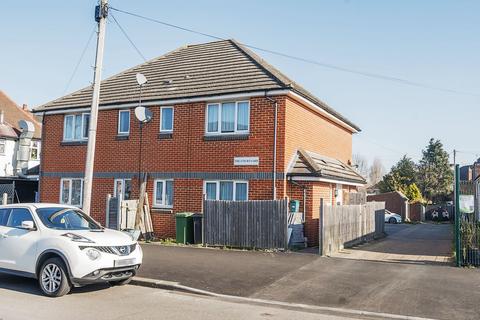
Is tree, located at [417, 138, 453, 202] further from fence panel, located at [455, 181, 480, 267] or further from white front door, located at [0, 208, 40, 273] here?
white front door, located at [0, 208, 40, 273]

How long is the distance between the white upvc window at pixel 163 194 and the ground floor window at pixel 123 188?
3.99 feet

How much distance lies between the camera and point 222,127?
1706 cm

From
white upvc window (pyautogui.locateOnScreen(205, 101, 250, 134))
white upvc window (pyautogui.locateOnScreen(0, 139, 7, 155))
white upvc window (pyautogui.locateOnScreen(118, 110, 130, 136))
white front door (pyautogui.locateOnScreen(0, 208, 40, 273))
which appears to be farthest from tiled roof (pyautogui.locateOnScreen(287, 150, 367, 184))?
white upvc window (pyautogui.locateOnScreen(0, 139, 7, 155))

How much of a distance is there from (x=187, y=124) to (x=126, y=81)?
186 inches

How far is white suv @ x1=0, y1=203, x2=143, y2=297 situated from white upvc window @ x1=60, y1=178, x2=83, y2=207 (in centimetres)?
1053

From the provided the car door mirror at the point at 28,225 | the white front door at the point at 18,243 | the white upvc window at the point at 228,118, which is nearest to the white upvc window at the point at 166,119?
the white upvc window at the point at 228,118

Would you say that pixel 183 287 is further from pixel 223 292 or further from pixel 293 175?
pixel 293 175

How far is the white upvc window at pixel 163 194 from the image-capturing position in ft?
58.4

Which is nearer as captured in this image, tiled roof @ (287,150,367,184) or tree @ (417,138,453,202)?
tiled roof @ (287,150,367,184)

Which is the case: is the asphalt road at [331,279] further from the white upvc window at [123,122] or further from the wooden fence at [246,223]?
the white upvc window at [123,122]

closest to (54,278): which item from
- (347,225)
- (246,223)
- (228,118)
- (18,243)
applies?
(18,243)

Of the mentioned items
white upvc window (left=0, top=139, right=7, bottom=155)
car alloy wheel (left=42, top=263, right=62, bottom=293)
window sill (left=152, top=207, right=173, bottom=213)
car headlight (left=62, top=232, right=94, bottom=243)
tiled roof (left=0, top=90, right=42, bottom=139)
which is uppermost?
tiled roof (left=0, top=90, right=42, bottom=139)

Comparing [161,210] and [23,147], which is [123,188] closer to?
[161,210]

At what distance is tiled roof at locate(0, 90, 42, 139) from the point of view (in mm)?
34578
